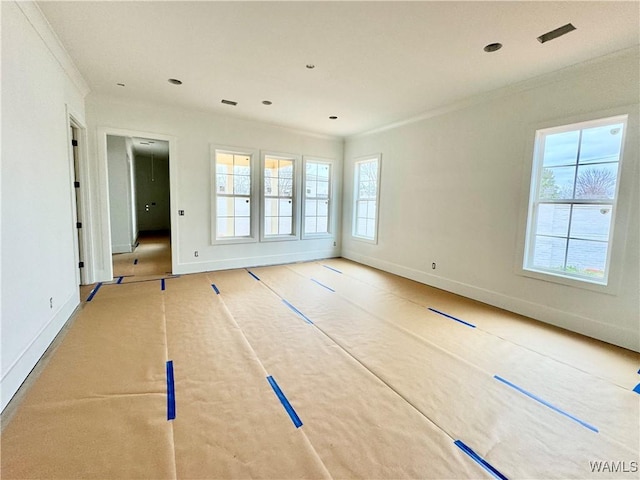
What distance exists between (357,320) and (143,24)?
3542 millimetres

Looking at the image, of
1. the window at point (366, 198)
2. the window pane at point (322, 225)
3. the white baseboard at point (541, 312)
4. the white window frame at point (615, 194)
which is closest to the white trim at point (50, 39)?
the window pane at point (322, 225)

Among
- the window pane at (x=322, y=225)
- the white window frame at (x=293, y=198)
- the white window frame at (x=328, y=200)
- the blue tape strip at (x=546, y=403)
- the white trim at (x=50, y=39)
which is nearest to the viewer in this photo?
the blue tape strip at (x=546, y=403)

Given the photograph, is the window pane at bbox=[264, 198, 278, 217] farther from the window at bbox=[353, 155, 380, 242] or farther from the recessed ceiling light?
the recessed ceiling light

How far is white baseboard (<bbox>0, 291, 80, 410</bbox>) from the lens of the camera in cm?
190

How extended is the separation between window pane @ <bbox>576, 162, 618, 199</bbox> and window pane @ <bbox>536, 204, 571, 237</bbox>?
0.22m

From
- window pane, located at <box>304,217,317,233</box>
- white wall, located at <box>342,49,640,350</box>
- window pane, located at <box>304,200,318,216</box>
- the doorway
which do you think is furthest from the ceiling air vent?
the doorway

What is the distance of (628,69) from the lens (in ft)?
9.15

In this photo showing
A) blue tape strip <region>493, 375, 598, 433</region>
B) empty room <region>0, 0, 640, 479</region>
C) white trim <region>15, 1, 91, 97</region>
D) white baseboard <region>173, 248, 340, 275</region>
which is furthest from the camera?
white baseboard <region>173, 248, 340, 275</region>

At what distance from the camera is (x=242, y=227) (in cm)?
587

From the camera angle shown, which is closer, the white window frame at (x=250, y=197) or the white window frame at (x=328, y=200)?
the white window frame at (x=250, y=197)

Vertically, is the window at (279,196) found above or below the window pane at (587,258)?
above

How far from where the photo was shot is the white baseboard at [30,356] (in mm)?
1904

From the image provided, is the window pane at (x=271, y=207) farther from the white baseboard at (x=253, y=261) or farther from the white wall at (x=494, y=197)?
the white wall at (x=494, y=197)

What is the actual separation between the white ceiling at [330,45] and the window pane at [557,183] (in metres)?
1.09
